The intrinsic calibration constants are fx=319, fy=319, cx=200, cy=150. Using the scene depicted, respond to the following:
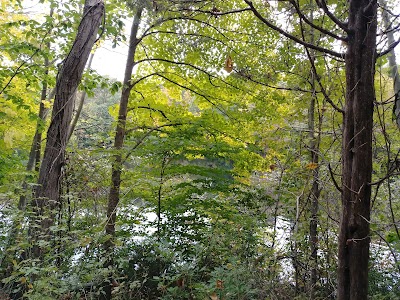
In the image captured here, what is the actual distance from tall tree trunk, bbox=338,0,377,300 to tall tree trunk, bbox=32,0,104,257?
3.40 m

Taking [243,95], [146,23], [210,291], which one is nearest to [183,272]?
[210,291]

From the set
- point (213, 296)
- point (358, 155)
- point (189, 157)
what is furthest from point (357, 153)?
point (189, 157)

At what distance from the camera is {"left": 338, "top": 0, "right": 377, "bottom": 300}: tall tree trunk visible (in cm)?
165

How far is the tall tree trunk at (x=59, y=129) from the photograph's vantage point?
4043mm

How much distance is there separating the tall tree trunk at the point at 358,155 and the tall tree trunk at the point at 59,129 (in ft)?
11.2

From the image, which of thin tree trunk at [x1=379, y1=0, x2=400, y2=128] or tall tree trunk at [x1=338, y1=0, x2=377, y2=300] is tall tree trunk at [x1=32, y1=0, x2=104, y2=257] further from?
thin tree trunk at [x1=379, y1=0, x2=400, y2=128]

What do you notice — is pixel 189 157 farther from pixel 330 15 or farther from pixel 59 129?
pixel 330 15

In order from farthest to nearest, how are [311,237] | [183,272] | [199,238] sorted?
[199,238]
[311,237]
[183,272]

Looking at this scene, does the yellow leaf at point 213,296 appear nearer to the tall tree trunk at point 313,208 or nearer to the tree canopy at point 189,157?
the tree canopy at point 189,157

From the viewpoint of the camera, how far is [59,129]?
4129 millimetres

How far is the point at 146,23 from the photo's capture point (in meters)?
6.12

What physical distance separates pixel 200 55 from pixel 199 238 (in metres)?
3.53

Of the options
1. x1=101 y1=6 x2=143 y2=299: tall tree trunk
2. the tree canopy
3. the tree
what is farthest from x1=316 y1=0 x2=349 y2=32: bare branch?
x1=101 y1=6 x2=143 y2=299: tall tree trunk

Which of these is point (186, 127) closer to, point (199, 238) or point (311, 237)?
point (199, 238)
